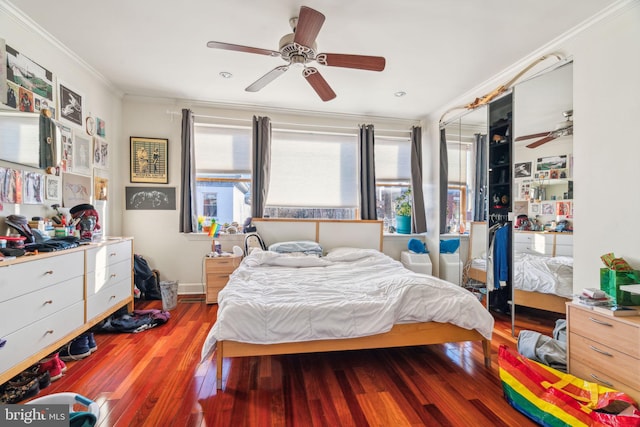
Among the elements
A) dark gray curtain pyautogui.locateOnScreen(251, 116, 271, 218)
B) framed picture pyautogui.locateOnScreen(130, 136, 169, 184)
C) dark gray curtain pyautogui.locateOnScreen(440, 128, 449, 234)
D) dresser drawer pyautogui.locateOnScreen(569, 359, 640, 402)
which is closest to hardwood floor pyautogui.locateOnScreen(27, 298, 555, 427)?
dresser drawer pyautogui.locateOnScreen(569, 359, 640, 402)

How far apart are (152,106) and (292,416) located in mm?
4007

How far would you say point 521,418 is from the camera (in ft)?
5.32

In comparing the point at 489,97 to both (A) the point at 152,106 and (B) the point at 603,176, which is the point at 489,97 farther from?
(A) the point at 152,106

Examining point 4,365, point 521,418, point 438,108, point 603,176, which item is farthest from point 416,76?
point 4,365

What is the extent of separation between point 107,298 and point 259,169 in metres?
2.25

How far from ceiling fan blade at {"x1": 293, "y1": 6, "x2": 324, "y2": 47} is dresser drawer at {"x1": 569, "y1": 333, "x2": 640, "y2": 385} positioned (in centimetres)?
265

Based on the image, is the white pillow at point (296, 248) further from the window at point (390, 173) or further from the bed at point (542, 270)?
the bed at point (542, 270)

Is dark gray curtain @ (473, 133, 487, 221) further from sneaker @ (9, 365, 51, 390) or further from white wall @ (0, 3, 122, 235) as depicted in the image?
white wall @ (0, 3, 122, 235)

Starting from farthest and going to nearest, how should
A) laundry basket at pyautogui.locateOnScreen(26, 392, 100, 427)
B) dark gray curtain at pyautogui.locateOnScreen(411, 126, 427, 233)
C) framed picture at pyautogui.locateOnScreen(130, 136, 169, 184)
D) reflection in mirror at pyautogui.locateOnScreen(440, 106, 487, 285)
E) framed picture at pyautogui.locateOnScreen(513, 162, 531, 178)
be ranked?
dark gray curtain at pyautogui.locateOnScreen(411, 126, 427, 233) → framed picture at pyautogui.locateOnScreen(130, 136, 169, 184) → reflection in mirror at pyautogui.locateOnScreen(440, 106, 487, 285) → framed picture at pyautogui.locateOnScreen(513, 162, 531, 178) → laundry basket at pyautogui.locateOnScreen(26, 392, 100, 427)

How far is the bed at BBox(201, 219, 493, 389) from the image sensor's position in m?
1.85

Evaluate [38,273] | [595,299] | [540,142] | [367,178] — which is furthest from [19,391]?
[540,142]

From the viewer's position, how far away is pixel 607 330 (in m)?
1.69

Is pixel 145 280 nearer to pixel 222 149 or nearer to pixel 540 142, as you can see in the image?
pixel 222 149

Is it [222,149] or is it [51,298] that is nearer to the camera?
[51,298]
